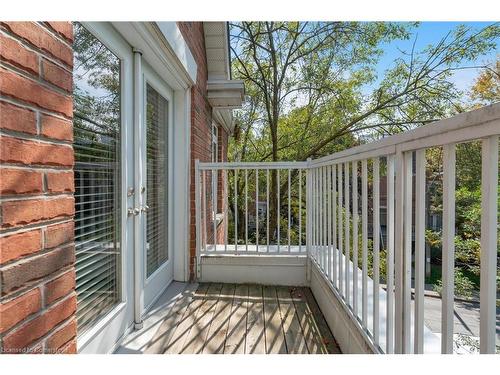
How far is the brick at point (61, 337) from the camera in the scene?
36.9 inches

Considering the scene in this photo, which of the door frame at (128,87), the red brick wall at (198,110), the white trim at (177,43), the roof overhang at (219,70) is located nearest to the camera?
the door frame at (128,87)

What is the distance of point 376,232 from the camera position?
1.44m

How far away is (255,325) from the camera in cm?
220

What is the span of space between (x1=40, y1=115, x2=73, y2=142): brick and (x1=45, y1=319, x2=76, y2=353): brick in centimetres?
65

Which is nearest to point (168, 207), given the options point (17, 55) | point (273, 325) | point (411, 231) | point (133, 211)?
point (133, 211)

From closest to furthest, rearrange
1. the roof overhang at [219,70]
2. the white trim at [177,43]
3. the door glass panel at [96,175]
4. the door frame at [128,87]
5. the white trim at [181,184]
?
the door glass panel at [96,175]
the door frame at [128,87]
the white trim at [177,43]
the white trim at [181,184]
the roof overhang at [219,70]

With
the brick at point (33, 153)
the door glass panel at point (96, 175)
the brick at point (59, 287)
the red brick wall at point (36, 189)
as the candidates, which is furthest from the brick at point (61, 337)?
the brick at point (33, 153)

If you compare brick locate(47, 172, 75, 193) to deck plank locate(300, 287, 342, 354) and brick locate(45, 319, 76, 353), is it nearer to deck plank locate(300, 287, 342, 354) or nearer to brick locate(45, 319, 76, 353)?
brick locate(45, 319, 76, 353)

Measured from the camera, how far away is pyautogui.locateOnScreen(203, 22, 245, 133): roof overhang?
12.9 feet

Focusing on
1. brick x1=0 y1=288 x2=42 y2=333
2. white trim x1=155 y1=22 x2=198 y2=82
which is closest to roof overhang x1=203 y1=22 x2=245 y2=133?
white trim x1=155 y1=22 x2=198 y2=82

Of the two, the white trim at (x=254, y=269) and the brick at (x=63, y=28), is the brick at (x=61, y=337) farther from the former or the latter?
the white trim at (x=254, y=269)

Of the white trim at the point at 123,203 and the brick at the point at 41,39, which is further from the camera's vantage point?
the white trim at the point at 123,203

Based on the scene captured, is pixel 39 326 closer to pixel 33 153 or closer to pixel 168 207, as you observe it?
pixel 33 153

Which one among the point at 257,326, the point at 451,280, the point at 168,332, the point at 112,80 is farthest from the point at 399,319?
the point at 112,80
